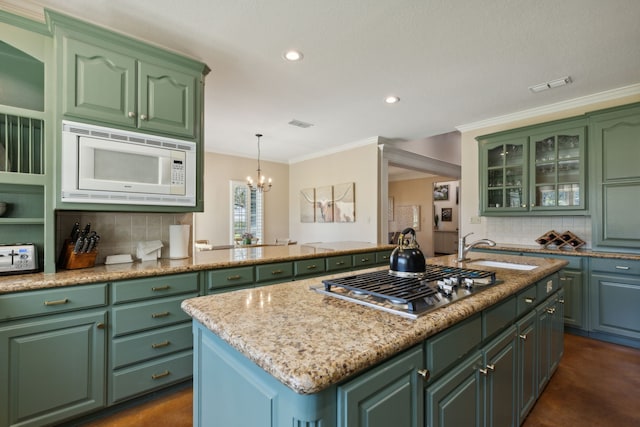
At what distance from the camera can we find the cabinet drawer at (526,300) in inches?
61.0

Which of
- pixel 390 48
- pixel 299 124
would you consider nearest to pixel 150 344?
pixel 390 48

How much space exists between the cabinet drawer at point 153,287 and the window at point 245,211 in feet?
13.7

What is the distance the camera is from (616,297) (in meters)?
2.84

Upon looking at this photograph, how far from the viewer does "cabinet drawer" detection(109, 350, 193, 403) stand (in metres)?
1.83

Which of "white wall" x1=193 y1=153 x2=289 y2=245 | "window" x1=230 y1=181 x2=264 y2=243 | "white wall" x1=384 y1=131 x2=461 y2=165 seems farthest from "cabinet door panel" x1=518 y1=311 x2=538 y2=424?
"white wall" x1=193 y1=153 x2=289 y2=245

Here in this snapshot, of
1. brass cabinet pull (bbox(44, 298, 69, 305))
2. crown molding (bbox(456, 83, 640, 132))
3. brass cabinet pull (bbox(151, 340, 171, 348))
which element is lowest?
brass cabinet pull (bbox(151, 340, 171, 348))

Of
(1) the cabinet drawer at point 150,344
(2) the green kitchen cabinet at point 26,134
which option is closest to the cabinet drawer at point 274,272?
(1) the cabinet drawer at point 150,344

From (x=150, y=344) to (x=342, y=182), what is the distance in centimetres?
435

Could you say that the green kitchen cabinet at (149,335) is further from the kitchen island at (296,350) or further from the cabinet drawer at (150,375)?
the kitchen island at (296,350)

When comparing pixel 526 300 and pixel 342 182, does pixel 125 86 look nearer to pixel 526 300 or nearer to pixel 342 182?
pixel 526 300

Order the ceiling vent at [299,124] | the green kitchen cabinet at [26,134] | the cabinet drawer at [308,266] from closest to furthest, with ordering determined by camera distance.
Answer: the green kitchen cabinet at [26,134] < the cabinet drawer at [308,266] < the ceiling vent at [299,124]

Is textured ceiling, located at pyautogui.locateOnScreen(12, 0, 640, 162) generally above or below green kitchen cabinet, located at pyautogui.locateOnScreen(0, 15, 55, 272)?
above

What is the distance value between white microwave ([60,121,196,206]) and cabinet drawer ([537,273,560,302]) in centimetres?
246

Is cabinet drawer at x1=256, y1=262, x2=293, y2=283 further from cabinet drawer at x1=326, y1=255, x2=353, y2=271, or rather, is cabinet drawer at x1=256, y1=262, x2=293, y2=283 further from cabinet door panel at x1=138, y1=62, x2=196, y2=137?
cabinet door panel at x1=138, y1=62, x2=196, y2=137
